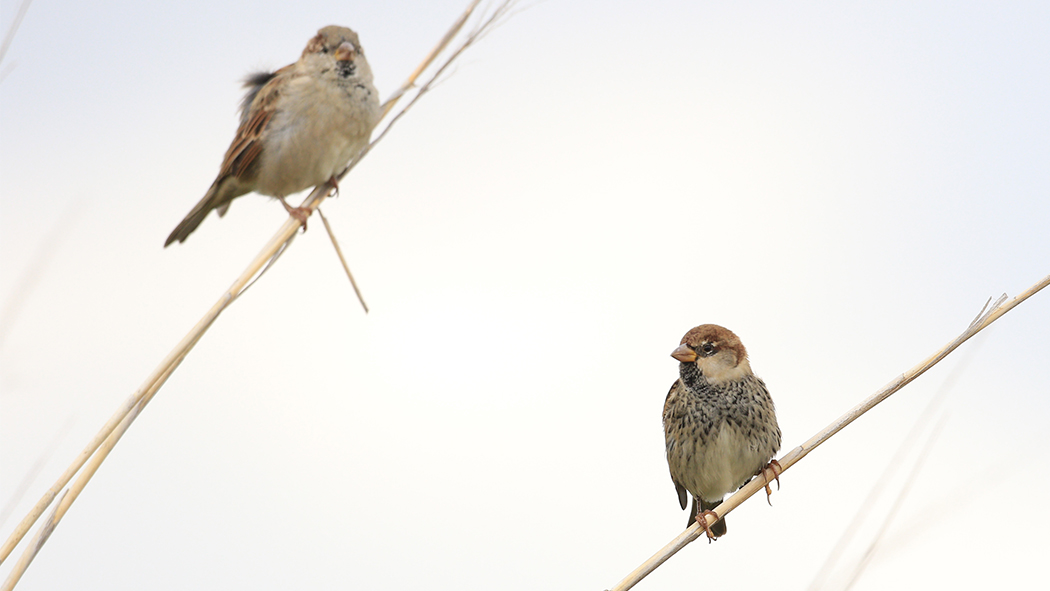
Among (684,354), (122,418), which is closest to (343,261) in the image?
(122,418)

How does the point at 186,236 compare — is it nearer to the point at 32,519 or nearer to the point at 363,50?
the point at 363,50

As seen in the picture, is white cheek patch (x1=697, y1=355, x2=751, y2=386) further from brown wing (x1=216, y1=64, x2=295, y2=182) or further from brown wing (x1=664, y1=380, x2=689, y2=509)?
brown wing (x1=216, y1=64, x2=295, y2=182)

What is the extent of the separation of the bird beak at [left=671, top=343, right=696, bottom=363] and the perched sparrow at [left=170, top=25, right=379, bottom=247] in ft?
4.99

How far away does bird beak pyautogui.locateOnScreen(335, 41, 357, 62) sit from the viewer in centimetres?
330

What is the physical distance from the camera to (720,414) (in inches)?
150

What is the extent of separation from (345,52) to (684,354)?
1774 mm

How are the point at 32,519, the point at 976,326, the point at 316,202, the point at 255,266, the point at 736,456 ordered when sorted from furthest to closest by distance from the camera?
the point at 736,456 → the point at 316,202 → the point at 976,326 → the point at 255,266 → the point at 32,519

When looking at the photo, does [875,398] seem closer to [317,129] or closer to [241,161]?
[317,129]

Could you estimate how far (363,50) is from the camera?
3428 millimetres

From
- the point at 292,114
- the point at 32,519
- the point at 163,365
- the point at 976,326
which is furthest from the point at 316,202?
the point at 976,326

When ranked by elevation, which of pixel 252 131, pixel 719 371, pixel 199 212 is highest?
pixel 252 131

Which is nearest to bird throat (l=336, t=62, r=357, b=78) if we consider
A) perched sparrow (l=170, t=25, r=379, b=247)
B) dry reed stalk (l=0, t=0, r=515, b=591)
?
perched sparrow (l=170, t=25, r=379, b=247)

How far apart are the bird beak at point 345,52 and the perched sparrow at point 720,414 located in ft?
5.71

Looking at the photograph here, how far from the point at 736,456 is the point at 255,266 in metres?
2.25
